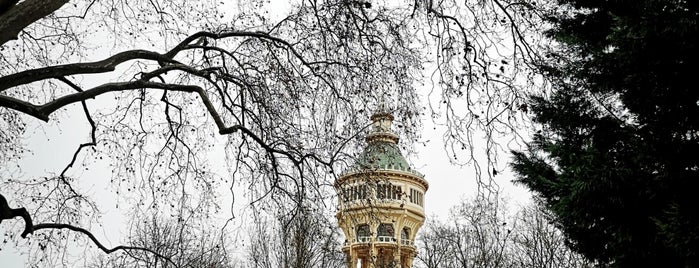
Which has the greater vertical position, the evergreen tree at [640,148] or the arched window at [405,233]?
the arched window at [405,233]

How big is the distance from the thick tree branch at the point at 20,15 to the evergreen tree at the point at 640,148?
4.89m

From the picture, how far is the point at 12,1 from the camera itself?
4.95m

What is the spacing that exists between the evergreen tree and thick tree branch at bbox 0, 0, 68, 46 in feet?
16.0

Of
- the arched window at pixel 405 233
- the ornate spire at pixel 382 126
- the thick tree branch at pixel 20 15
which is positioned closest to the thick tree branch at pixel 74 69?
the thick tree branch at pixel 20 15

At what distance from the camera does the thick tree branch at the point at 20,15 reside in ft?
16.3

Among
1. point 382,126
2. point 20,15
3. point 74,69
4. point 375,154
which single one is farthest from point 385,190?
point 20,15

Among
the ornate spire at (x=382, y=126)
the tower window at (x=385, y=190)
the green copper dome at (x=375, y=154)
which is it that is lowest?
the tower window at (x=385, y=190)

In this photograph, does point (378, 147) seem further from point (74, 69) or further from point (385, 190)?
point (74, 69)

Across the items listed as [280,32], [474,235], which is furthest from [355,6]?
[474,235]

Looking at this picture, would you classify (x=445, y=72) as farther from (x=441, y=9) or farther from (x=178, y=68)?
(x=178, y=68)

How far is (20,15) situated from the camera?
5.04 m

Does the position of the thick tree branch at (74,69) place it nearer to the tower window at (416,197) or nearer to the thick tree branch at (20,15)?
the thick tree branch at (20,15)

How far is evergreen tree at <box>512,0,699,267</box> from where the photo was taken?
24.8ft

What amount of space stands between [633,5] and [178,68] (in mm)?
5786
